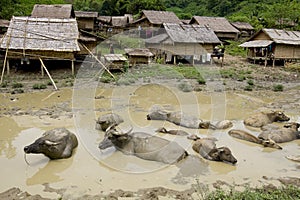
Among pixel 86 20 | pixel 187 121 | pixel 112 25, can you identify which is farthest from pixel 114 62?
pixel 112 25

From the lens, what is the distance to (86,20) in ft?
128

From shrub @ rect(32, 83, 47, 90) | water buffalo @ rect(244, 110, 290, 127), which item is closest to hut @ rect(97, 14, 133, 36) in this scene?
shrub @ rect(32, 83, 47, 90)

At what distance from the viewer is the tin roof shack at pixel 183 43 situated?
87.5 ft

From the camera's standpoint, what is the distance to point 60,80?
19.2 m

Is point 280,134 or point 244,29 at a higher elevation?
point 244,29

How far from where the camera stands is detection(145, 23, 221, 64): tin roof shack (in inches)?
1049

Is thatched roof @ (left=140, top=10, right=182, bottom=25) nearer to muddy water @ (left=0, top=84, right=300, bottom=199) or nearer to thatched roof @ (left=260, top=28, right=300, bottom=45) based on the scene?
thatched roof @ (left=260, top=28, right=300, bottom=45)

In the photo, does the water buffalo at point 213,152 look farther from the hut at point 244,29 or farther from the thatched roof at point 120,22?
the hut at point 244,29

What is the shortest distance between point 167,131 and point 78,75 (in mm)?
11520

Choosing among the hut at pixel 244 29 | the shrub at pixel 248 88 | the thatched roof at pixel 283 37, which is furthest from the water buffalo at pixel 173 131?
the hut at pixel 244 29

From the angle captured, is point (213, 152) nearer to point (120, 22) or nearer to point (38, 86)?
point (38, 86)

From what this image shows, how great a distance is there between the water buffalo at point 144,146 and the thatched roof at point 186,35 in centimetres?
1818

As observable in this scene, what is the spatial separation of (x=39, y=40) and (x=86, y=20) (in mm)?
20075

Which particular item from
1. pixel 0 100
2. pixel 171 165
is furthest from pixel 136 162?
pixel 0 100
